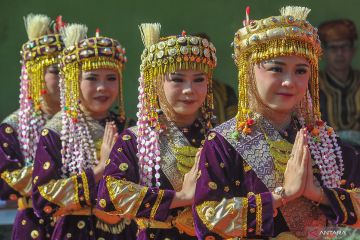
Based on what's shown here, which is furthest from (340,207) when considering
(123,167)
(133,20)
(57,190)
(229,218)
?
(133,20)

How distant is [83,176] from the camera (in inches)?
200

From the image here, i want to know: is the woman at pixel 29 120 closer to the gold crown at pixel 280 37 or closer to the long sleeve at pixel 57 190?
the long sleeve at pixel 57 190

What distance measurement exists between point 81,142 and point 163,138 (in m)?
0.83

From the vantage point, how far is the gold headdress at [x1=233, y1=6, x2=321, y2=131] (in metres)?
3.92

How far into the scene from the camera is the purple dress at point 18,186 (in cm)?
564

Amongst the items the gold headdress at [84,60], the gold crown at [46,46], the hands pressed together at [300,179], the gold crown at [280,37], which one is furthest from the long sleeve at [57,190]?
the hands pressed together at [300,179]

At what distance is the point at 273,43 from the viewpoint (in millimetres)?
3930

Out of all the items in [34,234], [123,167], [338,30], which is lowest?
[34,234]

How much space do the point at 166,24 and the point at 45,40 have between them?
2.01 meters

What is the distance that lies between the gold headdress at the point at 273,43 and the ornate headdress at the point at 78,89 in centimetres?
152

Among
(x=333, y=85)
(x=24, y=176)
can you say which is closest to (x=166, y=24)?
(x=333, y=85)

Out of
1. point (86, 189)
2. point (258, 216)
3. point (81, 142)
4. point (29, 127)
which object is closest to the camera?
point (258, 216)

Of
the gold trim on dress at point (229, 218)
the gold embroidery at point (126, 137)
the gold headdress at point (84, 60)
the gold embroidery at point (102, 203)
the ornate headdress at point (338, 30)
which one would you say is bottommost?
the gold embroidery at point (102, 203)

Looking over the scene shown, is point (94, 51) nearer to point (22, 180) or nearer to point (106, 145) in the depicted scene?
point (106, 145)
